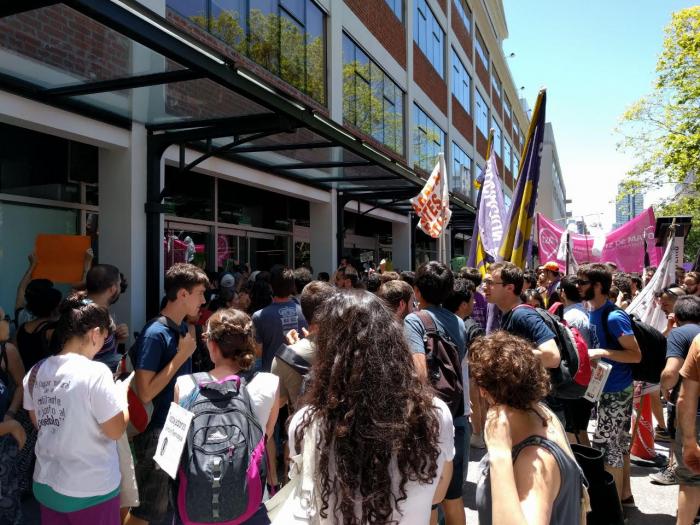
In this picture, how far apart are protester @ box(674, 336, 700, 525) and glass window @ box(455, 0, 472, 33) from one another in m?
23.4

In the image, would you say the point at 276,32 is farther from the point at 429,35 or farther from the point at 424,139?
the point at 429,35

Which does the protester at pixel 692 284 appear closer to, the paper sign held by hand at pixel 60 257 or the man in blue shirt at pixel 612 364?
the man in blue shirt at pixel 612 364

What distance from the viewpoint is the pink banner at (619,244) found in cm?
1102

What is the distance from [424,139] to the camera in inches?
718

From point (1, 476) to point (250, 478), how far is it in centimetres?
188

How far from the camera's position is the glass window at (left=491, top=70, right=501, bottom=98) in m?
32.3

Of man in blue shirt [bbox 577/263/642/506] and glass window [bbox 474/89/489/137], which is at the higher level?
glass window [bbox 474/89/489/137]

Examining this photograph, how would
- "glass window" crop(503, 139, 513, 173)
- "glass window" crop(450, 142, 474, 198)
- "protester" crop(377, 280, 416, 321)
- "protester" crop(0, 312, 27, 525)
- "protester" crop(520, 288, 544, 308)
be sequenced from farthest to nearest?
"glass window" crop(503, 139, 513, 173), "glass window" crop(450, 142, 474, 198), "protester" crop(520, 288, 544, 308), "protester" crop(377, 280, 416, 321), "protester" crop(0, 312, 27, 525)

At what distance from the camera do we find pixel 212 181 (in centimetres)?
982

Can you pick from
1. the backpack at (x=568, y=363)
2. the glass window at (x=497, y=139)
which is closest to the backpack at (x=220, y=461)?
the backpack at (x=568, y=363)

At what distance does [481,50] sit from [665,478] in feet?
92.1

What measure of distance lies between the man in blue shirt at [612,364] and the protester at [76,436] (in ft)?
11.5

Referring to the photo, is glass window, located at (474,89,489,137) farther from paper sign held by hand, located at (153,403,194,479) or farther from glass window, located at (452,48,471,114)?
paper sign held by hand, located at (153,403,194,479)

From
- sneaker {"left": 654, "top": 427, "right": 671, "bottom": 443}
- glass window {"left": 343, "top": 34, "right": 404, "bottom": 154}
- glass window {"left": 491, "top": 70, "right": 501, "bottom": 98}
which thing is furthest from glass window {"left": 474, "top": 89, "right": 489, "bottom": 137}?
sneaker {"left": 654, "top": 427, "right": 671, "bottom": 443}
